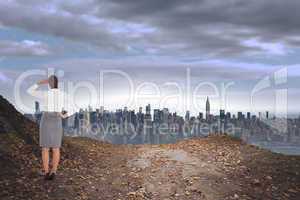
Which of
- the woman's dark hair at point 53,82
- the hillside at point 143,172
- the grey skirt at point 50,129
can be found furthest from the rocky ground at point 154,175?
the woman's dark hair at point 53,82

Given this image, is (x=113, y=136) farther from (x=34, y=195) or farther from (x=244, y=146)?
(x=34, y=195)

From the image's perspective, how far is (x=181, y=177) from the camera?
1298cm

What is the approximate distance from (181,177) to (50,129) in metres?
4.29

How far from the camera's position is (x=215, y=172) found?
13.6 m

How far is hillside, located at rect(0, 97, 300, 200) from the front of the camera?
1148 centimetres

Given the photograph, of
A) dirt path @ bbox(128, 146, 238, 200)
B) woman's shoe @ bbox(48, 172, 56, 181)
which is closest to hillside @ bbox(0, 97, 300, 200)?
dirt path @ bbox(128, 146, 238, 200)

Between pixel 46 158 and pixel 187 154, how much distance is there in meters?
6.73

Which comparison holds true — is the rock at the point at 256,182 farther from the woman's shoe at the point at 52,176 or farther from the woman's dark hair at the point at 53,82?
the woman's dark hair at the point at 53,82

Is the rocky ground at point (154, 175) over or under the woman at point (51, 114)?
under

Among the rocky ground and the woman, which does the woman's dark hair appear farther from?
the rocky ground

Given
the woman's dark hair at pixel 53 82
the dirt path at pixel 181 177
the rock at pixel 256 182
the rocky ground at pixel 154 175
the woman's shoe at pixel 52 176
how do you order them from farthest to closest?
1. the rock at pixel 256 182
2. the woman's shoe at pixel 52 176
3. the woman's dark hair at pixel 53 82
4. the dirt path at pixel 181 177
5. the rocky ground at pixel 154 175

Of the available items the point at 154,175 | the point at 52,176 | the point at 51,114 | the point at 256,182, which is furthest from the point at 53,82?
the point at 256,182

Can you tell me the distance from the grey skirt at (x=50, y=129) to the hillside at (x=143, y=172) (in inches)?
46.2

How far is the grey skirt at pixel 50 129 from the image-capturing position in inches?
456
